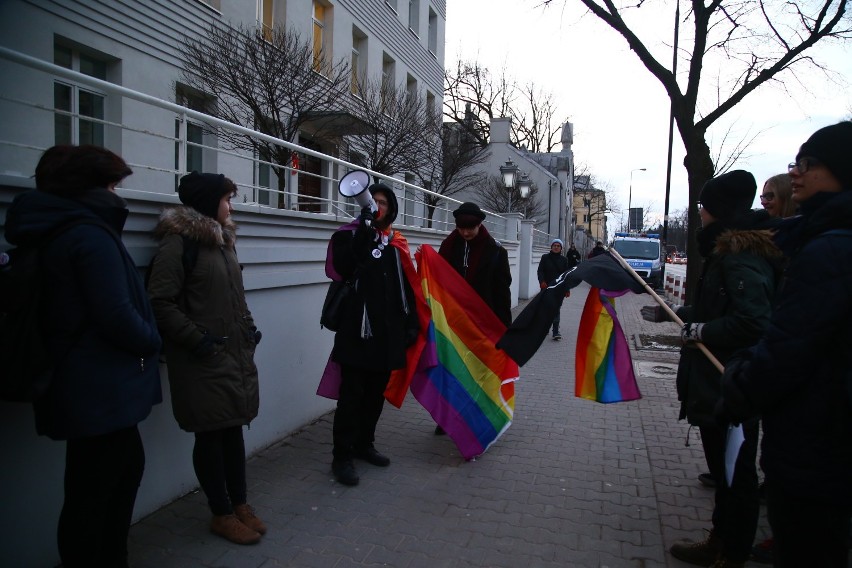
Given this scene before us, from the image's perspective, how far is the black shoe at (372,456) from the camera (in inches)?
188

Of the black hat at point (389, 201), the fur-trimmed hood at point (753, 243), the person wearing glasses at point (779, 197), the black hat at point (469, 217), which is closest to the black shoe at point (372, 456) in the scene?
the black hat at point (389, 201)

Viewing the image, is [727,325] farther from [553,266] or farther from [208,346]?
[553,266]

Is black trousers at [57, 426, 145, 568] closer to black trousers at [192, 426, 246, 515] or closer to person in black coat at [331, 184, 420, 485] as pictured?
black trousers at [192, 426, 246, 515]

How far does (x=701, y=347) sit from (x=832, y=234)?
135cm

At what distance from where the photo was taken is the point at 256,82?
930 cm

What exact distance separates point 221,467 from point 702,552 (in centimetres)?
275

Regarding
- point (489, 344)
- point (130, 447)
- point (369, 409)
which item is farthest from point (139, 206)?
point (489, 344)

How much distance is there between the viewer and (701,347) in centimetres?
318

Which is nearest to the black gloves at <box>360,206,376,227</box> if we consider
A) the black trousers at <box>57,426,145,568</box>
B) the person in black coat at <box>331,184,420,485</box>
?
the person in black coat at <box>331,184,420,485</box>

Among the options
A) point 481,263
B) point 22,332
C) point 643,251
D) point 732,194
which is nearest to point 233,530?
point 22,332

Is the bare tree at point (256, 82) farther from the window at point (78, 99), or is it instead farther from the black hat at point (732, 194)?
the black hat at point (732, 194)

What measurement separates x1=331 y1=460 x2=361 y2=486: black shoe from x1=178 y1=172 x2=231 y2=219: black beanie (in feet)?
6.66

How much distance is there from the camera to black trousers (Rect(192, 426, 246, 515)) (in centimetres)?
340

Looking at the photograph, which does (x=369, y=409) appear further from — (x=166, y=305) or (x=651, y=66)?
(x=651, y=66)
